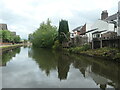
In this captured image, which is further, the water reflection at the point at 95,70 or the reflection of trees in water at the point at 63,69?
the reflection of trees in water at the point at 63,69

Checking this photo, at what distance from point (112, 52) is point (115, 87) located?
1257 cm

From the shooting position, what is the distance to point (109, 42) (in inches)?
1082

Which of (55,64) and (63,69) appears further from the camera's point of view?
(55,64)

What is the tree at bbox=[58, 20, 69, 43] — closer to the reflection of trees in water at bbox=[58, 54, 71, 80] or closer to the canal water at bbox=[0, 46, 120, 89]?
the reflection of trees in water at bbox=[58, 54, 71, 80]

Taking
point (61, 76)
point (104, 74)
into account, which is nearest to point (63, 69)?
point (61, 76)

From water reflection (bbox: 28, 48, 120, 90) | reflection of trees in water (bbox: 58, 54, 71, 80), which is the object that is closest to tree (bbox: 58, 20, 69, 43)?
water reflection (bbox: 28, 48, 120, 90)

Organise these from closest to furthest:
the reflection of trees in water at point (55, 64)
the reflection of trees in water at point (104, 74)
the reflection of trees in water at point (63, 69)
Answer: the reflection of trees in water at point (104, 74)
the reflection of trees in water at point (63, 69)
the reflection of trees in water at point (55, 64)

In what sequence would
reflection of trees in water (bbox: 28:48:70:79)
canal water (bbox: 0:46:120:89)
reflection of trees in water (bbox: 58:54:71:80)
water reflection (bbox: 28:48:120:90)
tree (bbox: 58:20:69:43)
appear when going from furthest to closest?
tree (bbox: 58:20:69:43) → reflection of trees in water (bbox: 28:48:70:79) → reflection of trees in water (bbox: 58:54:71:80) → water reflection (bbox: 28:48:120:90) → canal water (bbox: 0:46:120:89)

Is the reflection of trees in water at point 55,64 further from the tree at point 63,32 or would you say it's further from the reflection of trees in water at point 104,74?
the tree at point 63,32

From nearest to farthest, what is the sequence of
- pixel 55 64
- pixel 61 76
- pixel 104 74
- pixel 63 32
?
pixel 61 76, pixel 104 74, pixel 55 64, pixel 63 32

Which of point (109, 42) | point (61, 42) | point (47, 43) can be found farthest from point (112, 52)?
point (47, 43)

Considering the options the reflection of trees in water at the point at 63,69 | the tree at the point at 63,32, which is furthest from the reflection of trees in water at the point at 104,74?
the tree at the point at 63,32

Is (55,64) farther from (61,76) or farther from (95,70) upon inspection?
(61,76)

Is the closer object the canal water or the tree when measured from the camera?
the canal water
